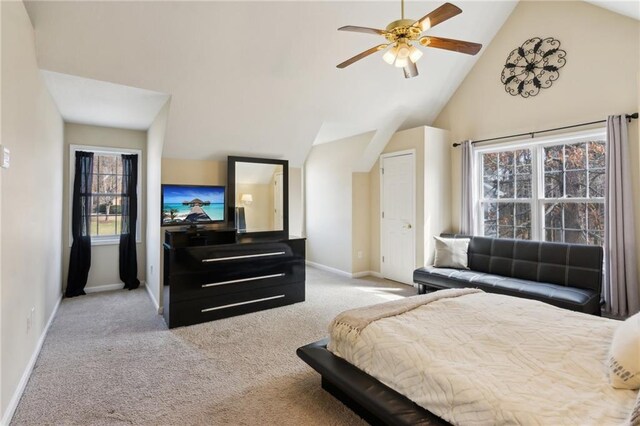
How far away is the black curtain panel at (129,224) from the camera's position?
4.86 m

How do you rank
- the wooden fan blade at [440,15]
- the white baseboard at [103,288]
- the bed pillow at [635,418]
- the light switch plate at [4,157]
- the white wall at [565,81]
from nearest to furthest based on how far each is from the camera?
1. the bed pillow at [635,418]
2. the light switch plate at [4,157]
3. the wooden fan blade at [440,15]
4. the white wall at [565,81]
5. the white baseboard at [103,288]

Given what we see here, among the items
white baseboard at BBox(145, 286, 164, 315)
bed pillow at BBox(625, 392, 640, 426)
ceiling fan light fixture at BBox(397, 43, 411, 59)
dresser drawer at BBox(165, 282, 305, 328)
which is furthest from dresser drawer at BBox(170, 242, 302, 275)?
bed pillow at BBox(625, 392, 640, 426)

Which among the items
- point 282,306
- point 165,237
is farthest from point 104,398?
point 282,306

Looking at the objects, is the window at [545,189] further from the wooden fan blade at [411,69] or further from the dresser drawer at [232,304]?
the dresser drawer at [232,304]

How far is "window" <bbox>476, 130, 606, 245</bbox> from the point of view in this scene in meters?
3.76

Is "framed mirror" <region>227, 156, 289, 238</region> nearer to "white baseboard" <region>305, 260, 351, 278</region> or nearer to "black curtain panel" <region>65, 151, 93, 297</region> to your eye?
"white baseboard" <region>305, 260, 351, 278</region>

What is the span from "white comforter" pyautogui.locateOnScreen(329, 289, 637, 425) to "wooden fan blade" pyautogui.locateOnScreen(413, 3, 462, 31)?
192 cm

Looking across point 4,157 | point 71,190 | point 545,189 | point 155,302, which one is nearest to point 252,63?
point 4,157

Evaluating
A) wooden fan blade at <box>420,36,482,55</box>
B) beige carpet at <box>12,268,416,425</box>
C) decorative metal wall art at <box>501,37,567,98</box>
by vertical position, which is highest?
decorative metal wall art at <box>501,37,567,98</box>

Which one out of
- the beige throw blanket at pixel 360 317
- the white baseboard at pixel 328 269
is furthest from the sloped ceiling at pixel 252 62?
the beige throw blanket at pixel 360 317

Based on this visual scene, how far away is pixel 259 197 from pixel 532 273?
3391mm

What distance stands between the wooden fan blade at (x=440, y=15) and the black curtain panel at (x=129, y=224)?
440 centimetres

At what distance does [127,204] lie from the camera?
4.92m

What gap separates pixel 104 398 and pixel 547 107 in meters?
5.18
